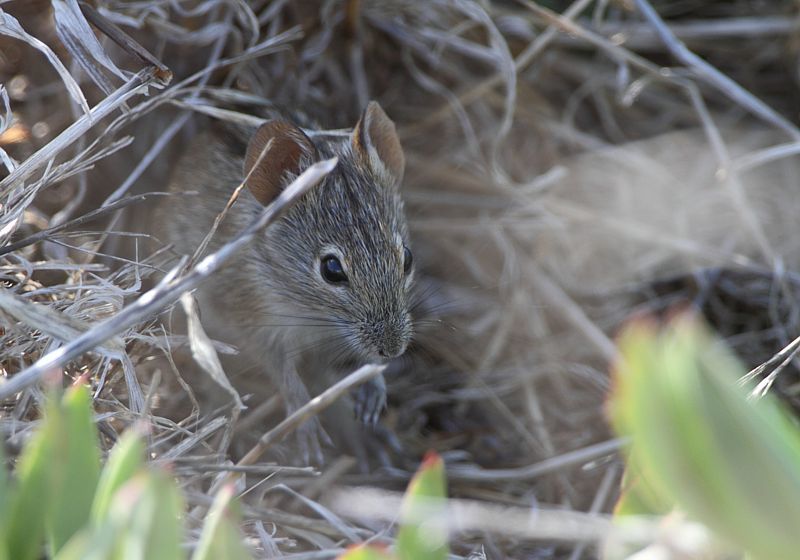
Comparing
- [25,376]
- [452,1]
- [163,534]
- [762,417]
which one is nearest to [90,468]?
[163,534]

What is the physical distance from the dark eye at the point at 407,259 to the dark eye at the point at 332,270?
230 mm

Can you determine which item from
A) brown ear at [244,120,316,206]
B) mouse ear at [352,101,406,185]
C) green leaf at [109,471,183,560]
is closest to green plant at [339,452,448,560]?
green leaf at [109,471,183,560]

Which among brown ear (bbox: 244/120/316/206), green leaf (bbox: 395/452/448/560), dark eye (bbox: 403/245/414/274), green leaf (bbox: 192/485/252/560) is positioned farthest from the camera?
dark eye (bbox: 403/245/414/274)

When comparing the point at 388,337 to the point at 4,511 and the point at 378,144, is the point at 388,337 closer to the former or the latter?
the point at 378,144

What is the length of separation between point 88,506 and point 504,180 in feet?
8.70

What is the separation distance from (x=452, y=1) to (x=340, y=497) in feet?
6.87

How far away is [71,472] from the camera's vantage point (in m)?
1.45

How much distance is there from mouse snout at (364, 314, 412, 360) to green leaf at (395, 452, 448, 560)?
148 centimetres

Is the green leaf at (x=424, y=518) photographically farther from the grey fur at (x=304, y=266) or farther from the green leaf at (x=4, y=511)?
the grey fur at (x=304, y=266)

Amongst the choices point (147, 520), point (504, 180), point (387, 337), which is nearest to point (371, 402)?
point (387, 337)

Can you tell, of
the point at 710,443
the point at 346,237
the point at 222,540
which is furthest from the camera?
the point at 346,237

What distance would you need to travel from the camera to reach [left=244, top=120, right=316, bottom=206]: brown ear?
290 centimetres

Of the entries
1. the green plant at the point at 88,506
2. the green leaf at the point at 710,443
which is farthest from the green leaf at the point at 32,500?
the green leaf at the point at 710,443

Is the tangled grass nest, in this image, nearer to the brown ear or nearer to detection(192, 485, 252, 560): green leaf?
the brown ear
